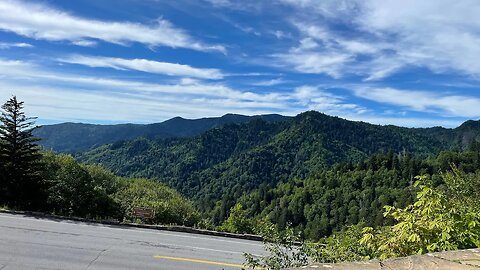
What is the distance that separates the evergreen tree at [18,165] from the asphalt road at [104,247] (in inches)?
72.7

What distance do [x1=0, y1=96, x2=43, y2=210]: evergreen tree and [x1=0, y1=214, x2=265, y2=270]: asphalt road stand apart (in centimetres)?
185

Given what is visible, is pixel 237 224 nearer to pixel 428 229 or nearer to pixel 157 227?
pixel 157 227

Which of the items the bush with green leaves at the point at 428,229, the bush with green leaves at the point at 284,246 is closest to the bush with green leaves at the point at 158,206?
the bush with green leaves at the point at 284,246

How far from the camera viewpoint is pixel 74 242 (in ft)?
33.1

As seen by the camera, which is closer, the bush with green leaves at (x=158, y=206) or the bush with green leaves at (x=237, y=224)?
the bush with green leaves at (x=237, y=224)

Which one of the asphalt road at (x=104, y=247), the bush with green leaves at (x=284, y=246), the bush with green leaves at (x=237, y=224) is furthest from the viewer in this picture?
the bush with green leaves at (x=237, y=224)

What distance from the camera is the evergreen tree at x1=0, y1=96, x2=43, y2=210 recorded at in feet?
46.9

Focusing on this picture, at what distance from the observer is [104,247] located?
9.91m

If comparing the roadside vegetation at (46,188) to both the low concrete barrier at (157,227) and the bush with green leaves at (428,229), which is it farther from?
the bush with green leaves at (428,229)

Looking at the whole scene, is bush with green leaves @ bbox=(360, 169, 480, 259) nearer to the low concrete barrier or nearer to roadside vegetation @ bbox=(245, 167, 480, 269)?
roadside vegetation @ bbox=(245, 167, 480, 269)

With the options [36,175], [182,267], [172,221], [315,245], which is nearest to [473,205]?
[315,245]

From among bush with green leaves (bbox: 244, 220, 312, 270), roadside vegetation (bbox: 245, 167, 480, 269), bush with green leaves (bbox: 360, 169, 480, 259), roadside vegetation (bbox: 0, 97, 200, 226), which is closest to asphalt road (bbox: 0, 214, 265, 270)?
roadside vegetation (bbox: 0, 97, 200, 226)

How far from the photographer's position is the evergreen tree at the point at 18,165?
46.9 feet

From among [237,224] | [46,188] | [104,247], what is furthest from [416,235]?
[46,188]
